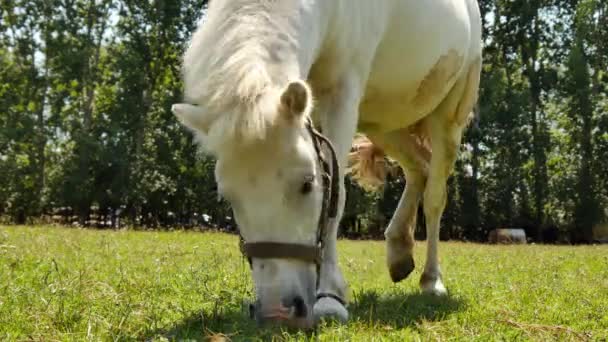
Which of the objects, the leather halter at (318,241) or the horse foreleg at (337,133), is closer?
the leather halter at (318,241)

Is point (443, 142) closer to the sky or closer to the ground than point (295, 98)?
closer to the sky

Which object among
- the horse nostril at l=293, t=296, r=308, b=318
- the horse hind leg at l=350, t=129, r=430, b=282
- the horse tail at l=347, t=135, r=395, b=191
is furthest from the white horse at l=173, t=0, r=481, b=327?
the horse tail at l=347, t=135, r=395, b=191

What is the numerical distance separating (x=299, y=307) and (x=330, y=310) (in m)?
0.68

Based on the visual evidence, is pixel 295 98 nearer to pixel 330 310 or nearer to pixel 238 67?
pixel 238 67

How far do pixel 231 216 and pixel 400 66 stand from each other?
2230 mm

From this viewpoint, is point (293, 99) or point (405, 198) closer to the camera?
point (293, 99)

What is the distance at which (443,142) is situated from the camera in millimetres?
6031

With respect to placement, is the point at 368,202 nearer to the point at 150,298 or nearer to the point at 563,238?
the point at 563,238

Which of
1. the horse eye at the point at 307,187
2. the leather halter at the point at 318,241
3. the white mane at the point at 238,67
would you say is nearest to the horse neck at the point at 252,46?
the white mane at the point at 238,67

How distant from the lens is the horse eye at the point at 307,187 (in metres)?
2.88

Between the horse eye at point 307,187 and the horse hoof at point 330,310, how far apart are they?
69 cm

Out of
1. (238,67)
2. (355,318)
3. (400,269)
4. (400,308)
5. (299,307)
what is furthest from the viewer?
(400,269)

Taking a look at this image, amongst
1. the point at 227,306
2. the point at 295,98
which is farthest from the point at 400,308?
the point at 295,98

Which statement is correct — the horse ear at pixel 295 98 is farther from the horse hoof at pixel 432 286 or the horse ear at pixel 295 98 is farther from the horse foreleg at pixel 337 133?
the horse hoof at pixel 432 286
